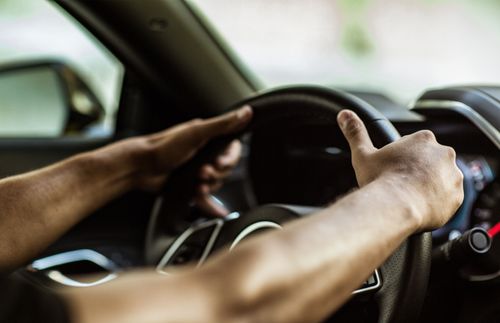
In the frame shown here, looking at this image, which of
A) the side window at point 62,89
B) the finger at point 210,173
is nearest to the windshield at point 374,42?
the side window at point 62,89

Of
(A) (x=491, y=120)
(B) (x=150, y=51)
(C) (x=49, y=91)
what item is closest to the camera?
(A) (x=491, y=120)

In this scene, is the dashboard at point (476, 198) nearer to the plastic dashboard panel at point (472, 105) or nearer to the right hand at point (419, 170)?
the plastic dashboard panel at point (472, 105)

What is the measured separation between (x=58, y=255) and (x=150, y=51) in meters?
0.64

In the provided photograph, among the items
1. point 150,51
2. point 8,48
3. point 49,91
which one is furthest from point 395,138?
point 8,48

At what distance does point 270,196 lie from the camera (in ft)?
6.99

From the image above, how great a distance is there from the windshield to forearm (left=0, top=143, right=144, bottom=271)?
81.6 inches

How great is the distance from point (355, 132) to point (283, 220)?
22 cm

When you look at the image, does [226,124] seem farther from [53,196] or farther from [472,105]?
[472,105]

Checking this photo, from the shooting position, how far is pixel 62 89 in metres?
2.63

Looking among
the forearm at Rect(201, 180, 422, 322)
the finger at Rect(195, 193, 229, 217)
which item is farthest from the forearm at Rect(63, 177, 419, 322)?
the finger at Rect(195, 193, 229, 217)

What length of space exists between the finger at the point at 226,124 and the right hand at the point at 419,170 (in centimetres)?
41

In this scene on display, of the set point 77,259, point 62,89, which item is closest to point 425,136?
point 77,259

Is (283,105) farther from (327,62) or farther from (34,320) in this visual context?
(327,62)

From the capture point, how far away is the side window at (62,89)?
2.53m
